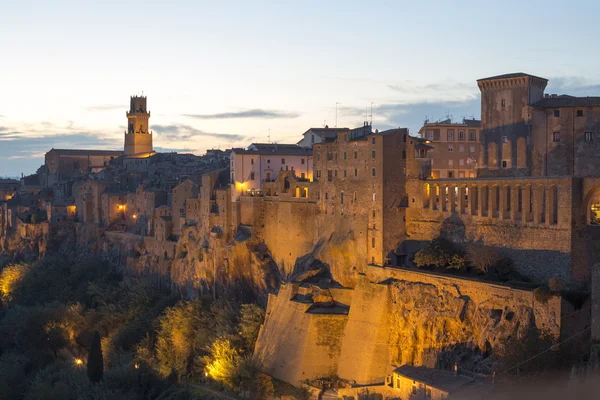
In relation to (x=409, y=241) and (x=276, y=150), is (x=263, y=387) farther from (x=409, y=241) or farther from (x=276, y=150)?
(x=276, y=150)

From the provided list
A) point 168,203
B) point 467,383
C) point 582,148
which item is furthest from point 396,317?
point 168,203

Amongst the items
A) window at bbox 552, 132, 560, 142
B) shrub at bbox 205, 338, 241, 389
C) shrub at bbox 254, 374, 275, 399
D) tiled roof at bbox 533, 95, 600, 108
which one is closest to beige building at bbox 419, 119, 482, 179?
tiled roof at bbox 533, 95, 600, 108

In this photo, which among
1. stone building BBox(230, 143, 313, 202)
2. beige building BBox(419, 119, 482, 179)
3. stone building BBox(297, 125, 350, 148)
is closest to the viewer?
stone building BBox(230, 143, 313, 202)

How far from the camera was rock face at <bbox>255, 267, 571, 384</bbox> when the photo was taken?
3047 cm

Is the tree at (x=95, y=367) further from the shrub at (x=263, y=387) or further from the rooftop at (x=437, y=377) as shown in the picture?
the rooftop at (x=437, y=377)

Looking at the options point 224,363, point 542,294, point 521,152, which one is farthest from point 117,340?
point 542,294

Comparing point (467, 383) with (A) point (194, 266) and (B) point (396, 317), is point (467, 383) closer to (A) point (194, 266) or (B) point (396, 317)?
(B) point (396, 317)

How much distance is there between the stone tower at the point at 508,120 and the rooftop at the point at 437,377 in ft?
58.5

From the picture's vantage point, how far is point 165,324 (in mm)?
48531

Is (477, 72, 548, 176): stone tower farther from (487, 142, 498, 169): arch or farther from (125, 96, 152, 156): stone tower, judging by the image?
(125, 96, 152, 156): stone tower

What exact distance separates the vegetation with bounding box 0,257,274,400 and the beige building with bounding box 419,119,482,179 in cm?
1890

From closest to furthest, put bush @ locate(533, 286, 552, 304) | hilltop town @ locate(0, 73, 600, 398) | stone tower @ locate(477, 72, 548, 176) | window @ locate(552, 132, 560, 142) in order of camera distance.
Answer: bush @ locate(533, 286, 552, 304)
hilltop town @ locate(0, 73, 600, 398)
window @ locate(552, 132, 560, 142)
stone tower @ locate(477, 72, 548, 176)

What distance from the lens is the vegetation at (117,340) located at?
40.5 meters

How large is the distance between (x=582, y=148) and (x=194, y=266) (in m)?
27.8
